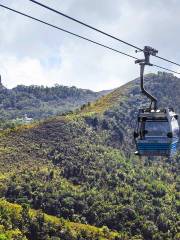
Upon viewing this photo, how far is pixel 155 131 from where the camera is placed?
32531mm

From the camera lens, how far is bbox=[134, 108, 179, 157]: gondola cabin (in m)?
32.3

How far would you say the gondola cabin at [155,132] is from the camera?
32.3 m

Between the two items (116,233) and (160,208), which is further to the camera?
(160,208)

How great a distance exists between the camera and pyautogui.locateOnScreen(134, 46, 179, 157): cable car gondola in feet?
106

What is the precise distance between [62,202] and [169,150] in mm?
150857

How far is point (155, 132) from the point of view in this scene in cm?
3259

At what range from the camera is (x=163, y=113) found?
1273 inches

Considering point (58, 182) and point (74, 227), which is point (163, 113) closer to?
point (74, 227)

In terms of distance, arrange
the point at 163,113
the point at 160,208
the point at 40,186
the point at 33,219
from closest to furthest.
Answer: the point at 163,113 < the point at 33,219 < the point at 40,186 < the point at 160,208

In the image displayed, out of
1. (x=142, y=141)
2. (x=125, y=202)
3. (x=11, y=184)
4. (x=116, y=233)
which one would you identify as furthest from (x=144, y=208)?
(x=142, y=141)

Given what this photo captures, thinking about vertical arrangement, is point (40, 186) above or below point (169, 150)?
below

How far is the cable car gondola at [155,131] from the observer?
32250 mm

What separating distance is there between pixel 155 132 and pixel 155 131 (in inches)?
3.2

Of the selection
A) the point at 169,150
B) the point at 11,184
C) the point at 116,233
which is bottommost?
the point at 116,233
